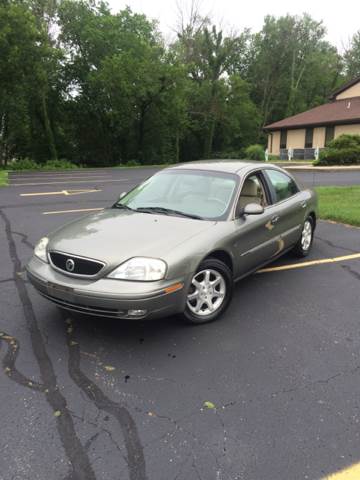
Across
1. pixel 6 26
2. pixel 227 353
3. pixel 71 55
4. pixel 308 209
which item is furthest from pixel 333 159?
pixel 71 55

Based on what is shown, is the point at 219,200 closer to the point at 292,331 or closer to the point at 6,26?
the point at 292,331

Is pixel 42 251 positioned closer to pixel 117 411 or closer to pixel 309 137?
pixel 117 411

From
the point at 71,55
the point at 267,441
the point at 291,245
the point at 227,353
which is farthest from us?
the point at 71,55

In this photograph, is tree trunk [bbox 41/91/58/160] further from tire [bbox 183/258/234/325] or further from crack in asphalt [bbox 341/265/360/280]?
tire [bbox 183/258/234/325]

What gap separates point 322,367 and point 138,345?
1.49 m

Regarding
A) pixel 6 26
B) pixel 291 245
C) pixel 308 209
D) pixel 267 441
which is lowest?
pixel 267 441

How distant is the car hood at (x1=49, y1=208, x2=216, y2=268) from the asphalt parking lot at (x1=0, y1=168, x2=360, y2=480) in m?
0.76

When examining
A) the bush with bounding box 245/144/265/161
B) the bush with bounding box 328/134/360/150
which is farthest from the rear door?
the bush with bounding box 245/144/265/161

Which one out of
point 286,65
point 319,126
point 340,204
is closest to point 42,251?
point 340,204

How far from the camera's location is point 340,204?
962cm

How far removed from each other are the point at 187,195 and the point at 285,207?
141cm

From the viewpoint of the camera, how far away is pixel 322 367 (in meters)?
3.09

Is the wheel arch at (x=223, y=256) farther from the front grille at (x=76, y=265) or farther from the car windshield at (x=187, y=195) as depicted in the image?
the front grille at (x=76, y=265)

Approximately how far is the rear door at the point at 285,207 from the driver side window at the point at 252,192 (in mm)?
144
